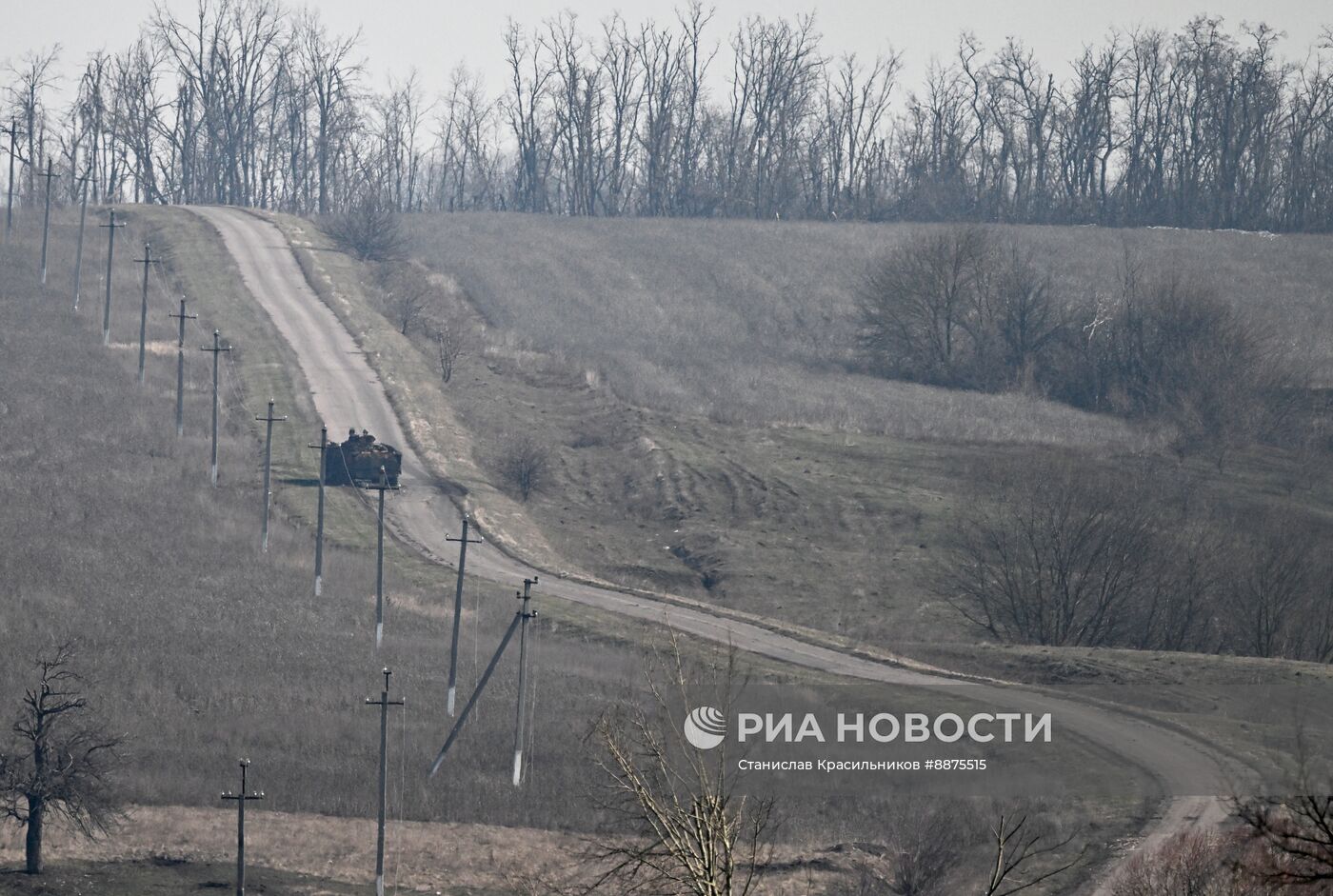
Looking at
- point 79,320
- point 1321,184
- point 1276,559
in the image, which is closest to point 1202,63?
point 1321,184

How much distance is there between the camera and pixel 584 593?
53406 millimetres

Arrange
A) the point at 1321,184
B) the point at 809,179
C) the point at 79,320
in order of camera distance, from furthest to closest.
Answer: the point at 809,179, the point at 1321,184, the point at 79,320

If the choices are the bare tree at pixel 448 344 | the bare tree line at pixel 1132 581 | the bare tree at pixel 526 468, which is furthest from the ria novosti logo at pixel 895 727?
the bare tree at pixel 448 344

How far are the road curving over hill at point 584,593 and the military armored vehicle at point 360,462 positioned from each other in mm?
1257

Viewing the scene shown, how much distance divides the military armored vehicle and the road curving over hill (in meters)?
1.26

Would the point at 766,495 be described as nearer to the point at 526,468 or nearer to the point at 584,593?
the point at 526,468

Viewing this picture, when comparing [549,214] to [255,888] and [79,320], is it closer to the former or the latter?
[79,320]

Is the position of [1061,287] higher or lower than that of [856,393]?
higher

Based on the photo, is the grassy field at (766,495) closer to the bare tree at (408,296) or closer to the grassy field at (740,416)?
the grassy field at (740,416)

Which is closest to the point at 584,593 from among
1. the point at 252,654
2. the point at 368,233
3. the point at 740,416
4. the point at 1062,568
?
the point at 252,654

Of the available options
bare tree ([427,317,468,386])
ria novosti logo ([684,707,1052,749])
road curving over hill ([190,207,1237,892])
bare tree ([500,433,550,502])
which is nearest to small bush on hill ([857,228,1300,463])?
bare tree ([427,317,468,386])

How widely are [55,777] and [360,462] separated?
3134 cm

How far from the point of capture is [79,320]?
7856cm

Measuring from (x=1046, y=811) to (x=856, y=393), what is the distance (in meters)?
51.3
